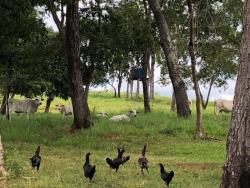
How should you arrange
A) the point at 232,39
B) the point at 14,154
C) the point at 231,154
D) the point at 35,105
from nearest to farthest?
the point at 231,154
the point at 14,154
the point at 232,39
the point at 35,105

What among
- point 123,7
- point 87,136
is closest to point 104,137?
point 87,136

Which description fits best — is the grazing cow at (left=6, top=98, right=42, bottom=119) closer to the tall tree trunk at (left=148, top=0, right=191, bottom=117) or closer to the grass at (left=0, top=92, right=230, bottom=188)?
the grass at (left=0, top=92, right=230, bottom=188)

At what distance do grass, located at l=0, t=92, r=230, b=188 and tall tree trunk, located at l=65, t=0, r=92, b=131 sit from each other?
802 mm

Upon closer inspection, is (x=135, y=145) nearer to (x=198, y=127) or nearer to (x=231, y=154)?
(x=198, y=127)

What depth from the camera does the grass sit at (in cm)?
1302

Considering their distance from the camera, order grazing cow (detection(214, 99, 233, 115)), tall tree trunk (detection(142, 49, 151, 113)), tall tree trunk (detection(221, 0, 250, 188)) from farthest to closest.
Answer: grazing cow (detection(214, 99, 233, 115)), tall tree trunk (detection(142, 49, 151, 113)), tall tree trunk (detection(221, 0, 250, 188))

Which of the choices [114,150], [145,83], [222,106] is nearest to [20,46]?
[145,83]

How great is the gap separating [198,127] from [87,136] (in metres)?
4.91

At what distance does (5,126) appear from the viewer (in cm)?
2695

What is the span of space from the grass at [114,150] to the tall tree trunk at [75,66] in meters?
0.80

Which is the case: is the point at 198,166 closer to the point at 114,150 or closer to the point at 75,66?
the point at 114,150

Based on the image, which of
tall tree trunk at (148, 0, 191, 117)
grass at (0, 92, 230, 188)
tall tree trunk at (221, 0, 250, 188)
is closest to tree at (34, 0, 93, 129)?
grass at (0, 92, 230, 188)

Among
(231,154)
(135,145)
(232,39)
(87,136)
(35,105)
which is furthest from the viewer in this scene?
(35,105)

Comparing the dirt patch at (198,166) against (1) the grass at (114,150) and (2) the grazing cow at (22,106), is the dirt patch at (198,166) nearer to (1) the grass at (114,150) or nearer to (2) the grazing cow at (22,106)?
(1) the grass at (114,150)
